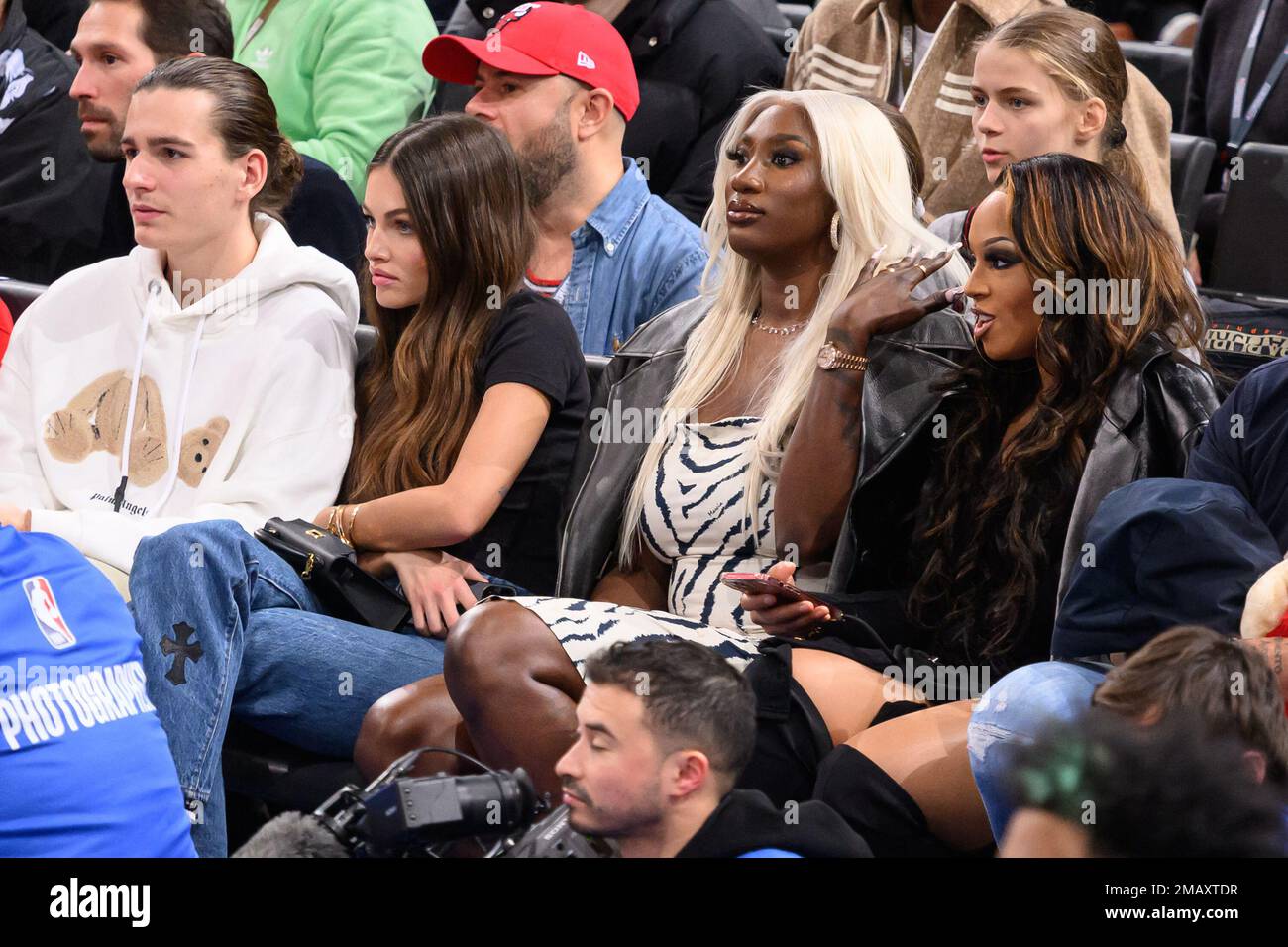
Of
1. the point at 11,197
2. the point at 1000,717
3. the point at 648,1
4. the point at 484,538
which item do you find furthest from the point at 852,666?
the point at 11,197

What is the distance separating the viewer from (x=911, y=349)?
253 cm

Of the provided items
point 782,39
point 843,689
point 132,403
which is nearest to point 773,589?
point 843,689

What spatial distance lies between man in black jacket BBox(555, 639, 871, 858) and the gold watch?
752 mm

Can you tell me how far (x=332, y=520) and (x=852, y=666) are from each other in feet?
2.95

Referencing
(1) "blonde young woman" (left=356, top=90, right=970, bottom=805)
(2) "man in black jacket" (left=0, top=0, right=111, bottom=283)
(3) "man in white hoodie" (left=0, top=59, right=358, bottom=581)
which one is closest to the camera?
(1) "blonde young woman" (left=356, top=90, right=970, bottom=805)

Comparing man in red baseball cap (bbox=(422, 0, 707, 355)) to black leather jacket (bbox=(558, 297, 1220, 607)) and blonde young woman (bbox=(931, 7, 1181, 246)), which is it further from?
blonde young woman (bbox=(931, 7, 1181, 246))

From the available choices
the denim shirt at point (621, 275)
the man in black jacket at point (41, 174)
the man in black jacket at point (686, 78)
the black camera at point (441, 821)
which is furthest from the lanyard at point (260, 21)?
the black camera at point (441, 821)

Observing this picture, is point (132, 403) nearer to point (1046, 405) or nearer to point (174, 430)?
point (174, 430)

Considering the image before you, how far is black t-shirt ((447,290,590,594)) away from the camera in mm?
2684

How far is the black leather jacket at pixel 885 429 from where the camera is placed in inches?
86.4

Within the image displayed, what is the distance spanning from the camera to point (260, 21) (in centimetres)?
415

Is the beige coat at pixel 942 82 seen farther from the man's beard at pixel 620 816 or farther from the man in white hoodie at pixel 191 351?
the man's beard at pixel 620 816

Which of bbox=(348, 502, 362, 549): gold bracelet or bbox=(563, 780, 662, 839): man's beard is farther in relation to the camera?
bbox=(348, 502, 362, 549): gold bracelet

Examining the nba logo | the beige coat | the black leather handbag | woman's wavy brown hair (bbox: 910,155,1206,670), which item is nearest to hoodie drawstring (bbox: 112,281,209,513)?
the black leather handbag
